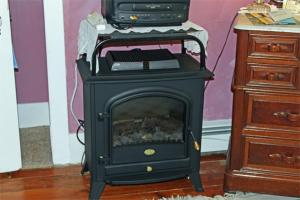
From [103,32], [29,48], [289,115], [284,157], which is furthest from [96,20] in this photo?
[284,157]

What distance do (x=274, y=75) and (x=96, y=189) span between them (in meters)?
1.03

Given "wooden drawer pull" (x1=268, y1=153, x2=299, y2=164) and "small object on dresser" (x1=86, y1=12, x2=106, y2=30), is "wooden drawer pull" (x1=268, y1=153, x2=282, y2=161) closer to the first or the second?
"wooden drawer pull" (x1=268, y1=153, x2=299, y2=164)

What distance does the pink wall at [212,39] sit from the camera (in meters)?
2.54

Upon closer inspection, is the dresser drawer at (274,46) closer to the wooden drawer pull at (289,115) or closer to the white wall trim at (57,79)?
the wooden drawer pull at (289,115)

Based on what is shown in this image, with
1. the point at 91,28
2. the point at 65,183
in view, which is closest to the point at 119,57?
the point at 91,28

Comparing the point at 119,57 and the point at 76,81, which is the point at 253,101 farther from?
the point at 76,81

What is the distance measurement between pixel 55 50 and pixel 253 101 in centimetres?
106

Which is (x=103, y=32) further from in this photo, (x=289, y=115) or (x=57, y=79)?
(x=289, y=115)

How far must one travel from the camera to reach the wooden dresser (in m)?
2.21

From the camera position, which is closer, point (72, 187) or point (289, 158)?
point (289, 158)

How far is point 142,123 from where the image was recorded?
238cm

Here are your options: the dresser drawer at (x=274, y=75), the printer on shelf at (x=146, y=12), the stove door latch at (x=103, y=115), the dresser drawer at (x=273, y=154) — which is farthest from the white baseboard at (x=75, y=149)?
the dresser drawer at (x=274, y=75)

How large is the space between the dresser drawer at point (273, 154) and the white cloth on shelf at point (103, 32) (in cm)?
55

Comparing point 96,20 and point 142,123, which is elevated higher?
point 96,20
